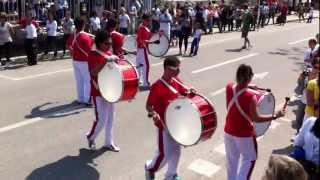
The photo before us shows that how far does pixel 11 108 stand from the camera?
11.1m

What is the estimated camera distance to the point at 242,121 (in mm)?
6254

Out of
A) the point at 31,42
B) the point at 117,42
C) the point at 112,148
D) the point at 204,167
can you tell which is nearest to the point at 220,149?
the point at 204,167

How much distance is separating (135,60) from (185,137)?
6.86m

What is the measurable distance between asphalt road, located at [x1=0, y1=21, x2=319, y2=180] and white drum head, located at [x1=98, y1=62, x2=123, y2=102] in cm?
101

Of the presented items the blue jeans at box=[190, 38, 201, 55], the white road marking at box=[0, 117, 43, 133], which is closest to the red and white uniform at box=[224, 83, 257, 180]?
the white road marking at box=[0, 117, 43, 133]

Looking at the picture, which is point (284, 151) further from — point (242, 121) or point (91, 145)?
point (91, 145)

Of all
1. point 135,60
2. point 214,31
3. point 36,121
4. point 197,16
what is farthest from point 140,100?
point 214,31

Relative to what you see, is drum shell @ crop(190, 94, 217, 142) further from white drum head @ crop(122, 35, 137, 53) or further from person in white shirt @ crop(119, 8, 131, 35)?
person in white shirt @ crop(119, 8, 131, 35)

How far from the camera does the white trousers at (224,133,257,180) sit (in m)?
6.31

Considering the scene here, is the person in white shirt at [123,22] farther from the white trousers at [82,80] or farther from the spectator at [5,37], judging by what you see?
the white trousers at [82,80]

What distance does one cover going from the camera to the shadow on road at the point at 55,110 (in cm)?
1067

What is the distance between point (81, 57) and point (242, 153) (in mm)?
5711

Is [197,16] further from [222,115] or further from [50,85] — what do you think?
[222,115]

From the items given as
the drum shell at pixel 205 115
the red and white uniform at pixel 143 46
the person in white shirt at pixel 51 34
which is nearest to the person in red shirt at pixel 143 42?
the red and white uniform at pixel 143 46
